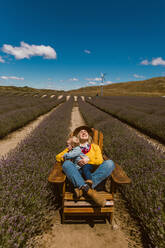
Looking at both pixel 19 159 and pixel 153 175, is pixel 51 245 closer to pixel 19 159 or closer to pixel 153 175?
pixel 19 159

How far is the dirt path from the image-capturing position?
1.65 meters

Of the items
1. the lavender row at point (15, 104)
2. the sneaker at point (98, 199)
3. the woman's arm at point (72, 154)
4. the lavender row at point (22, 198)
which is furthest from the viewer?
the lavender row at point (15, 104)

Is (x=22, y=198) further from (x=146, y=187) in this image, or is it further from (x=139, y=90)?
(x=139, y=90)

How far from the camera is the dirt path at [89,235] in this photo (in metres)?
1.65

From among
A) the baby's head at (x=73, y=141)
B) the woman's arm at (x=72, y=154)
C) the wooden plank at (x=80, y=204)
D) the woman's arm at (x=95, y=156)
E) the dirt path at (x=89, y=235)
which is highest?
the baby's head at (x=73, y=141)

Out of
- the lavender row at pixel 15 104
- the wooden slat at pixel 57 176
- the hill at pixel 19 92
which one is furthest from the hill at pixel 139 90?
the wooden slat at pixel 57 176

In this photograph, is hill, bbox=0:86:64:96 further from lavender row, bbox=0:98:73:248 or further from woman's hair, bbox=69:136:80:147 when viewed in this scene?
lavender row, bbox=0:98:73:248

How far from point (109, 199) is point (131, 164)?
93 centimetres

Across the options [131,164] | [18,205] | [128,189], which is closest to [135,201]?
[128,189]

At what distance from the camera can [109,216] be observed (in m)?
2.04

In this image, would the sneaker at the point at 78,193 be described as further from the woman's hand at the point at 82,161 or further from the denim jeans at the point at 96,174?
the woman's hand at the point at 82,161

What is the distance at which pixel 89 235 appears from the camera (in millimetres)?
1775

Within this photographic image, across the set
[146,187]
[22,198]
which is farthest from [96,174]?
[22,198]

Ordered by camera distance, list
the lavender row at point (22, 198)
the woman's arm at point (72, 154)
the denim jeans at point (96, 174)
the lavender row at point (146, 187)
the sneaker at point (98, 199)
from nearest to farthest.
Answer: the lavender row at point (22, 198), the lavender row at point (146, 187), the sneaker at point (98, 199), the denim jeans at point (96, 174), the woman's arm at point (72, 154)
